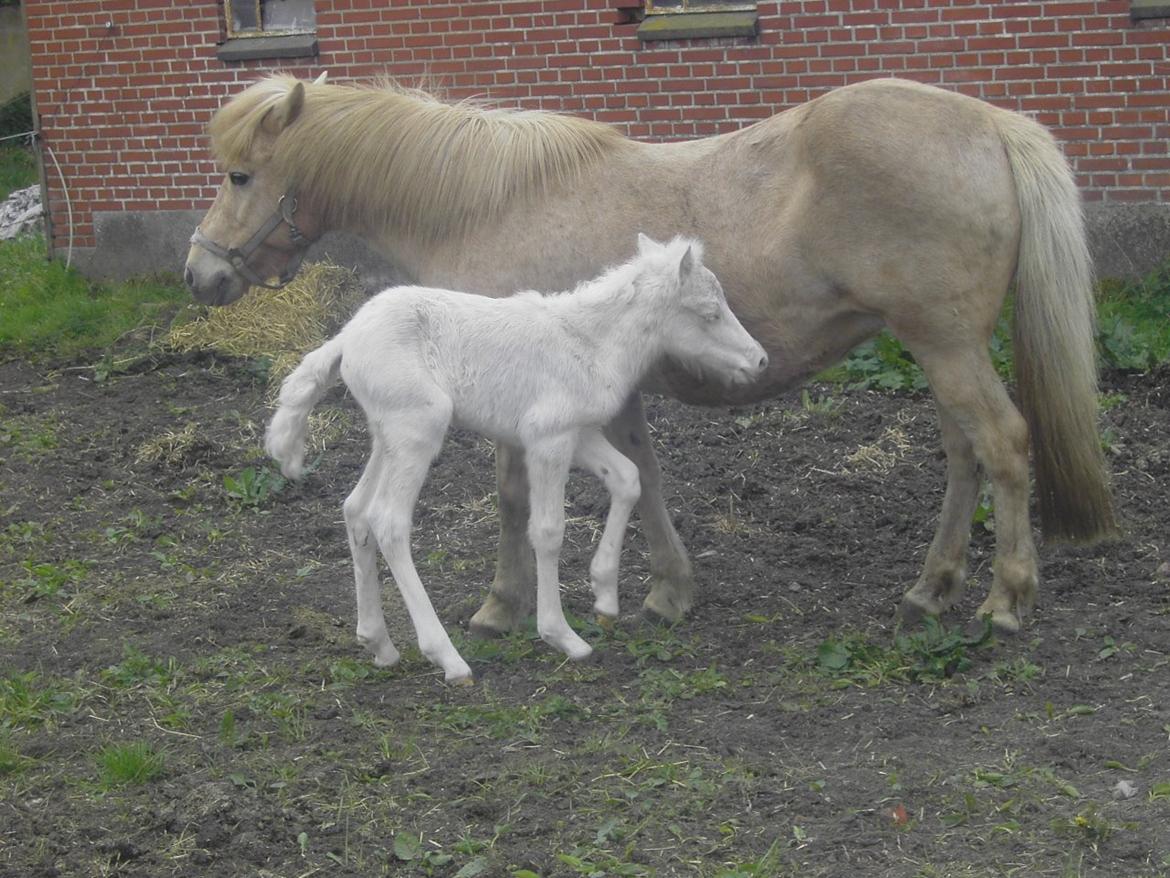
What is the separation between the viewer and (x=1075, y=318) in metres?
5.30

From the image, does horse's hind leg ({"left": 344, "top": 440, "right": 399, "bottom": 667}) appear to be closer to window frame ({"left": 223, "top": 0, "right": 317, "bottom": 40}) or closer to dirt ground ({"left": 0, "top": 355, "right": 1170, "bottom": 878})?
dirt ground ({"left": 0, "top": 355, "right": 1170, "bottom": 878})

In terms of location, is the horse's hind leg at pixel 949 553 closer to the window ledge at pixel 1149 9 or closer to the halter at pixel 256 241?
the halter at pixel 256 241

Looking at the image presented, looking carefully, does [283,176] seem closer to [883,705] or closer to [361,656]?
[361,656]

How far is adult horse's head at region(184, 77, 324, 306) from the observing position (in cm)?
583

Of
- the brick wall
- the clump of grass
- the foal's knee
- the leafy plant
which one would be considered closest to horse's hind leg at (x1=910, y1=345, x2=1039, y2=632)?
the foal's knee

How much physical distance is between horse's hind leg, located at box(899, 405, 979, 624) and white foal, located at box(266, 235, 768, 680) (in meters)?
1.05


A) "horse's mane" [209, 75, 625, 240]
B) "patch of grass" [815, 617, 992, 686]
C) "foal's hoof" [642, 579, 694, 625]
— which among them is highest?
"horse's mane" [209, 75, 625, 240]

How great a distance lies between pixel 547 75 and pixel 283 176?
474 centimetres

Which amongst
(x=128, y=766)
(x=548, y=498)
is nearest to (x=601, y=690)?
(x=548, y=498)

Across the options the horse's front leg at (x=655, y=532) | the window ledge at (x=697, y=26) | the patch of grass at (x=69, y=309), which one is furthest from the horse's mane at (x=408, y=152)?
the patch of grass at (x=69, y=309)

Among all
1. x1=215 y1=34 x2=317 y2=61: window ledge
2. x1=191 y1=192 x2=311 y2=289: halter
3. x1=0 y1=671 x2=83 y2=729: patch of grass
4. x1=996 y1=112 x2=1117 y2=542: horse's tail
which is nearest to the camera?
x1=0 y1=671 x2=83 y2=729: patch of grass

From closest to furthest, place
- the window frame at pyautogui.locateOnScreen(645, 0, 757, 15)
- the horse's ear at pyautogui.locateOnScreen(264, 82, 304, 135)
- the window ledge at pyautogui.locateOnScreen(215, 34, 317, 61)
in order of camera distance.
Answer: the horse's ear at pyautogui.locateOnScreen(264, 82, 304, 135)
the window frame at pyautogui.locateOnScreen(645, 0, 757, 15)
the window ledge at pyautogui.locateOnScreen(215, 34, 317, 61)

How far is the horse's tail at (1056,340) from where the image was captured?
513 cm

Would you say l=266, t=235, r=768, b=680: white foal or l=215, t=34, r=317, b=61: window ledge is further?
l=215, t=34, r=317, b=61: window ledge
